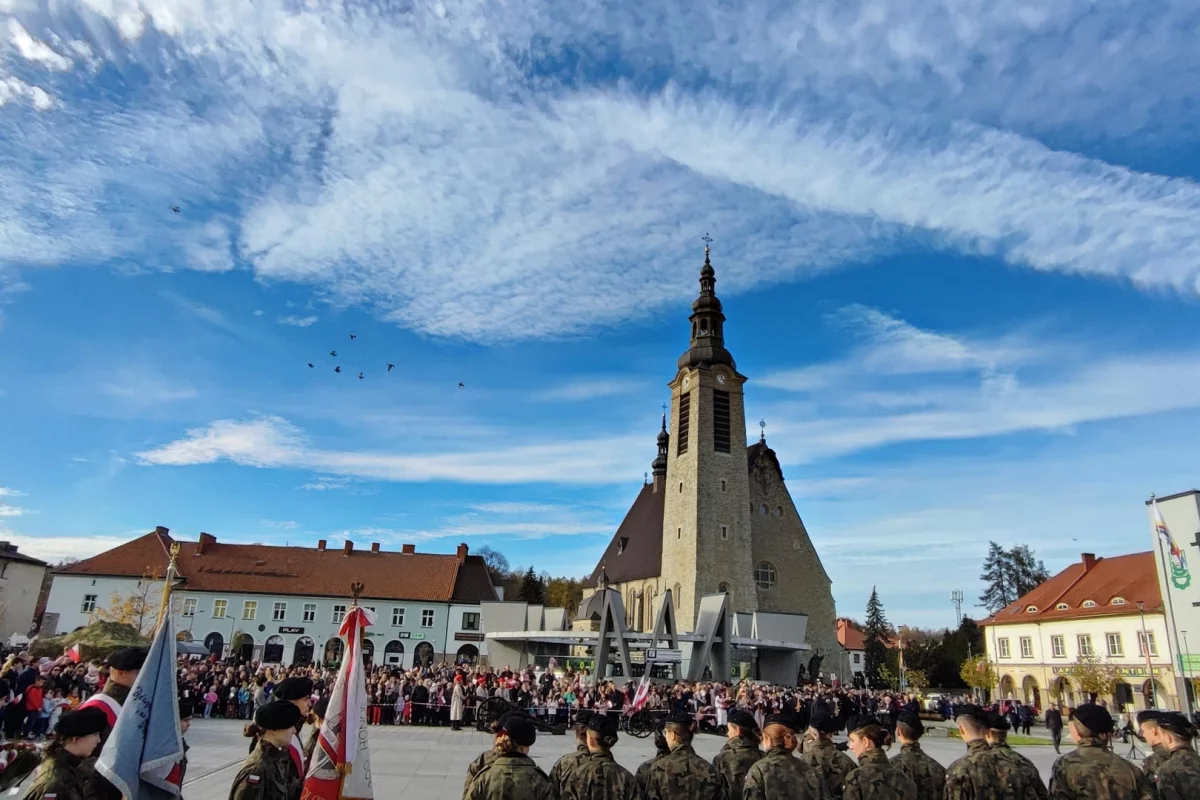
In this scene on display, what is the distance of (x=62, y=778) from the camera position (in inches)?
168

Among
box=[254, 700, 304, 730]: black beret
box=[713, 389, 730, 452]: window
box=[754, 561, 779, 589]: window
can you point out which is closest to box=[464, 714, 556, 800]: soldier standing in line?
box=[254, 700, 304, 730]: black beret

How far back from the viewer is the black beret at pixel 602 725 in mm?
5668

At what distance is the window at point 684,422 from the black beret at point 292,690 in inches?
1748

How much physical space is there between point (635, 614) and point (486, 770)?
46.9 meters

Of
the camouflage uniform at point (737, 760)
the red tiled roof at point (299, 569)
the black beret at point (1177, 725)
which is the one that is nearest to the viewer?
the black beret at point (1177, 725)

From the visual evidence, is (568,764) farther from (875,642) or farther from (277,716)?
(875,642)

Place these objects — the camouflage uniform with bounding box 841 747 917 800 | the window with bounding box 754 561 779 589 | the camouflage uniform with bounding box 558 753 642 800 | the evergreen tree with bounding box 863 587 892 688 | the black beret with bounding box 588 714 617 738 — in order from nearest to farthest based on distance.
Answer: the camouflage uniform with bounding box 558 753 642 800, the black beret with bounding box 588 714 617 738, the camouflage uniform with bounding box 841 747 917 800, the window with bounding box 754 561 779 589, the evergreen tree with bounding box 863 587 892 688

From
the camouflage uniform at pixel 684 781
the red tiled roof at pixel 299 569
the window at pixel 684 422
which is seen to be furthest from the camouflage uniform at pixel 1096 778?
the red tiled roof at pixel 299 569

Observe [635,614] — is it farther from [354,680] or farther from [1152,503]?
→ [354,680]

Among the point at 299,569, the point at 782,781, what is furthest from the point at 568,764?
the point at 299,569

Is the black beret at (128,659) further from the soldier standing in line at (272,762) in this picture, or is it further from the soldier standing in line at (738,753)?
the soldier standing in line at (738,753)

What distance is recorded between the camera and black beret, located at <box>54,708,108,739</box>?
14.4 feet

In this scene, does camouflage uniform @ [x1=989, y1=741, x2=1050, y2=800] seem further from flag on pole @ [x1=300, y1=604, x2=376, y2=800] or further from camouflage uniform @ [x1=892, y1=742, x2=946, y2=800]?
flag on pole @ [x1=300, y1=604, x2=376, y2=800]

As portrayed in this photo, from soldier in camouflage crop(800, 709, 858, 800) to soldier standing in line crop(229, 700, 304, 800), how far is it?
4.02 metres
